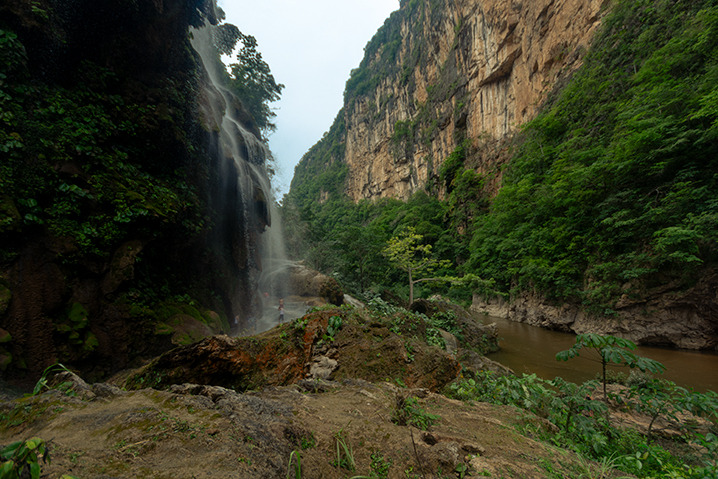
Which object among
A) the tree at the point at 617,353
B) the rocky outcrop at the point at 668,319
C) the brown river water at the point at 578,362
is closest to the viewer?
the tree at the point at 617,353

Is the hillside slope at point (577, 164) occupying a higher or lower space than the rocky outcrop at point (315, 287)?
higher

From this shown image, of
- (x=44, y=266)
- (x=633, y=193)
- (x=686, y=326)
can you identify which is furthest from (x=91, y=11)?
(x=686, y=326)

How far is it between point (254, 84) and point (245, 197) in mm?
9560

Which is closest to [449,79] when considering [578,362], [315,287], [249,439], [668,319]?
[315,287]

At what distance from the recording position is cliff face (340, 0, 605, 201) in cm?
1833

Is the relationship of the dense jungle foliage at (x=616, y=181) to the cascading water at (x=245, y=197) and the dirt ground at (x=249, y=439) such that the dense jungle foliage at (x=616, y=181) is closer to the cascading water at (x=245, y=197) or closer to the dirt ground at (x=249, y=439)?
the cascading water at (x=245, y=197)

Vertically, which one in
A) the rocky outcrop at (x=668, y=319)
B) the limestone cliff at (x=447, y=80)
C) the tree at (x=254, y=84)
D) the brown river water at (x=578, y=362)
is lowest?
the brown river water at (x=578, y=362)

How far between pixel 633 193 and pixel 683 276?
9.90ft

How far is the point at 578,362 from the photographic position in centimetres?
719

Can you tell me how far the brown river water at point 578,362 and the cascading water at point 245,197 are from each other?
30.1 ft

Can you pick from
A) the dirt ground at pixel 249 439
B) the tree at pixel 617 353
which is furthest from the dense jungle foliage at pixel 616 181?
the dirt ground at pixel 249 439

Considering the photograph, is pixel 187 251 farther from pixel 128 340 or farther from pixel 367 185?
pixel 367 185

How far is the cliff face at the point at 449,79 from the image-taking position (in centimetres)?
1833

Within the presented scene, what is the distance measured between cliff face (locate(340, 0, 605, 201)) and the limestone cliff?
8 centimetres
